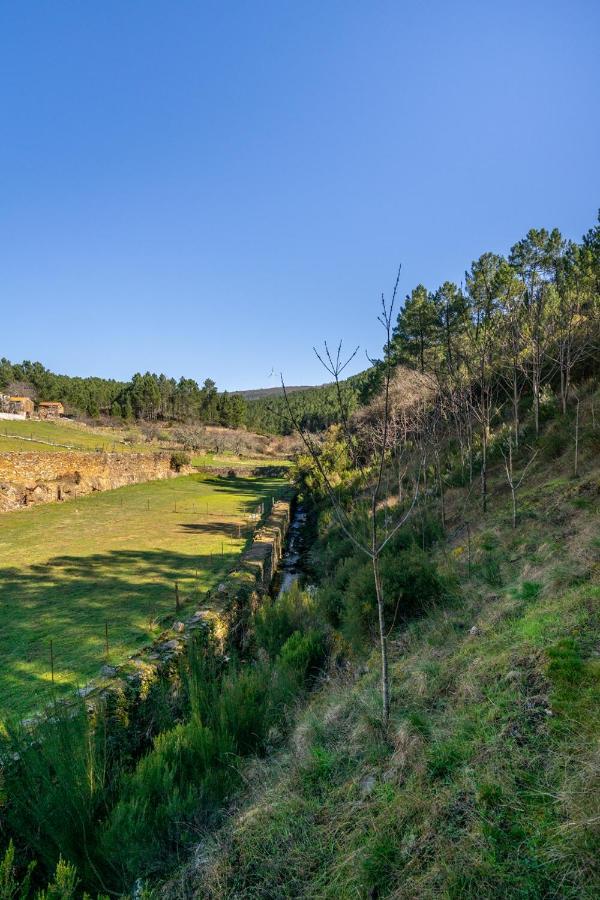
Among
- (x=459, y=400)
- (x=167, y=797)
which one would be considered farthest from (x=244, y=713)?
(x=459, y=400)

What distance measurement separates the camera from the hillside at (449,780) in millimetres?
2092

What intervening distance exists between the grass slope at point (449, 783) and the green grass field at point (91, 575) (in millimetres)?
4235

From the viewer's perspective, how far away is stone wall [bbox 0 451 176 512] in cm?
2148

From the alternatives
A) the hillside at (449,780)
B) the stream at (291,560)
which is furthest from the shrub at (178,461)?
the hillside at (449,780)

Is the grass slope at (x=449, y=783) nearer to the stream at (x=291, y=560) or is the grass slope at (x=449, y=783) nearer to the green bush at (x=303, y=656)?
the green bush at (x=303, y=656)

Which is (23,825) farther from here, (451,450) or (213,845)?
(451,450)

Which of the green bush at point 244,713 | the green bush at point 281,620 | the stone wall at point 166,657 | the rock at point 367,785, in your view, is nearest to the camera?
the rock at point 367,785

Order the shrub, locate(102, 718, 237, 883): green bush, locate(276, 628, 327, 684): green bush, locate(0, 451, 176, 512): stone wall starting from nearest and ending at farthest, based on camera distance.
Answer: locate(102, 718, 237, 883): green bush, locate(276, 628, 327, 684): green bush, locate(0, 451, 176, 512): stone wall, the shrub

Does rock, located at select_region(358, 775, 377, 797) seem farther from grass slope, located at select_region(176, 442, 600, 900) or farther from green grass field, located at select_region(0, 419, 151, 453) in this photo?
green grass field, located at select_region(0, 419, 151, 453)

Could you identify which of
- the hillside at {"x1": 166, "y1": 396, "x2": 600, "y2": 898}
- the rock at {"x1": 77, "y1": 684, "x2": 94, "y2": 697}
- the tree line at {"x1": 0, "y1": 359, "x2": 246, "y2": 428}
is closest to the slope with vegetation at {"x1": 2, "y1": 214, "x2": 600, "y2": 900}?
the hillside at {"x1": 166, "y1": 396, "x2": 600, "y2": 898}

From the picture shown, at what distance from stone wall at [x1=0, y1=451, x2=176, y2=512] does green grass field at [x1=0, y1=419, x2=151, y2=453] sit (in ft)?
9.16

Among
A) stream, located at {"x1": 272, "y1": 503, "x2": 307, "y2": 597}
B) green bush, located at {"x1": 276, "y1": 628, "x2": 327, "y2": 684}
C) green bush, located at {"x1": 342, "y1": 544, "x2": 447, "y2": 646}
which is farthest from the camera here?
stream, located at {"x1": 272, "y1": 503, "x2": 307, "y2": 597}

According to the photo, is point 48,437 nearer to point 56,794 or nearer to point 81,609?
point 81,609

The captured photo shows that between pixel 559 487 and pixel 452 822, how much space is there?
8483mm
